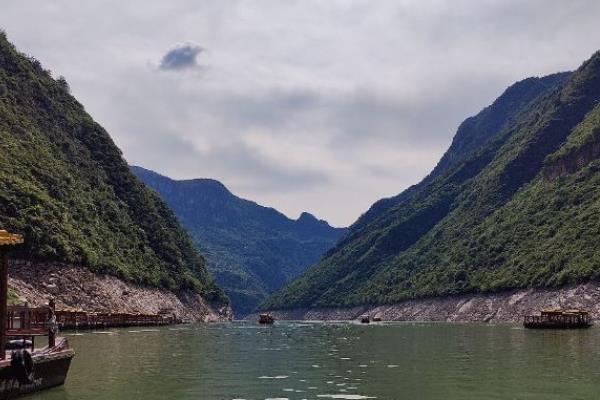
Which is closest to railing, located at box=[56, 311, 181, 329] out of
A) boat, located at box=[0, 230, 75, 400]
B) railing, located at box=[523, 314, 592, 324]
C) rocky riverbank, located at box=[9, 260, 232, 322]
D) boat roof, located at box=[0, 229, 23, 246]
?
rocky riverbank, located at box=[9, 260, 232, 322]

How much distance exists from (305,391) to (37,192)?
116980mm

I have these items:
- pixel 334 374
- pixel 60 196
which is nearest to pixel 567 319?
pixel 334 374

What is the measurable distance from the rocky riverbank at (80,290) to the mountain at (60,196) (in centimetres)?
183

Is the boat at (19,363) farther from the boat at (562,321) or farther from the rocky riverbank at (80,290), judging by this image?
the boat at (562,321)

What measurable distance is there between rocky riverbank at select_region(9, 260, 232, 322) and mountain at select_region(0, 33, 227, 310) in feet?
6.01

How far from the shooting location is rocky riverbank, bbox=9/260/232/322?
111750 millimetres

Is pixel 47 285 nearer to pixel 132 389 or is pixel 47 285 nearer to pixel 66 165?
pixel 66 165

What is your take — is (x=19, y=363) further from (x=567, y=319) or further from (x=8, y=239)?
(x=567, y=319)

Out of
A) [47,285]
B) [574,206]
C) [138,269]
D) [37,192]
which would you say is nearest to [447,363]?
[47,285]

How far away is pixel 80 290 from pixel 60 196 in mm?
29094

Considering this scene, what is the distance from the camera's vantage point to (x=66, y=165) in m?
169

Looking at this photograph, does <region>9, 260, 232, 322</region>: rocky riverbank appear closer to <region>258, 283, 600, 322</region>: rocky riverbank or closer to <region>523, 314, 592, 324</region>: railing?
<region>258, 283, 600, 322</region>: rocky riverbank

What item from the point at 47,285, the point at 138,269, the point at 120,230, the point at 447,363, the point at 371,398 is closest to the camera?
the point at 371,398

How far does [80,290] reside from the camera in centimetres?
12875
